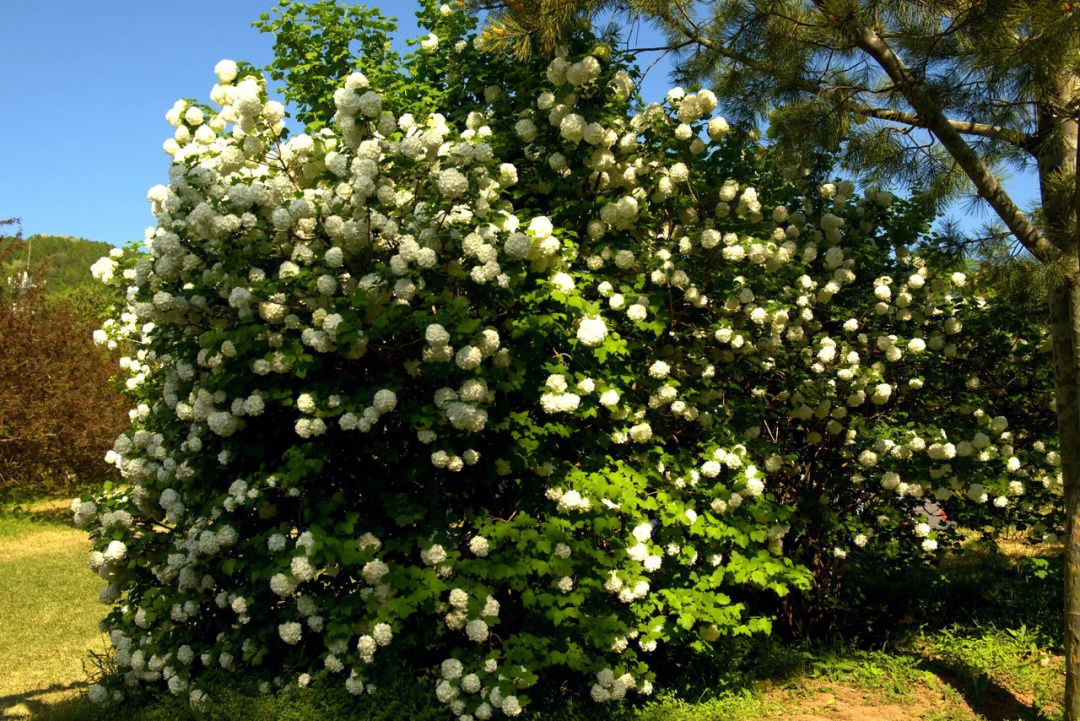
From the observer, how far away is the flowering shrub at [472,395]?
4.46 meters

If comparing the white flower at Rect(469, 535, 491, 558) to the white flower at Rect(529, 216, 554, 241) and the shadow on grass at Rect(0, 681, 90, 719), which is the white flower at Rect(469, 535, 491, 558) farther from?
the shadow on grass at Rect(0, 681, 90, 719)

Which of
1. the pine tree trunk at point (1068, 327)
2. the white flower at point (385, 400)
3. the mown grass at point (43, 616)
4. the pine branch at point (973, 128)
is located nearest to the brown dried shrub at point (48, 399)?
the mown grass at point (43, 616)

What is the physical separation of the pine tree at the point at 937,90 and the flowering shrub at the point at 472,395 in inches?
22.6

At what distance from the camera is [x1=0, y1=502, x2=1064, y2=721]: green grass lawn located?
4.67 metres

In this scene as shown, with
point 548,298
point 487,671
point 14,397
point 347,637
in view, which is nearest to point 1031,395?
point 548,298

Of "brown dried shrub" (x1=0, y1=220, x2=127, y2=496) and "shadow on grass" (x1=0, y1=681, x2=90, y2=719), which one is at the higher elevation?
"brown dried shrub" (x1=0, y1=220, x2=127, y2=496)

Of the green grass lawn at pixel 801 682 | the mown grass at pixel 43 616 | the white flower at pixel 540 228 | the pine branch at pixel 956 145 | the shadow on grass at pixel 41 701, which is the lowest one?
the mown grass at pixel 43 616

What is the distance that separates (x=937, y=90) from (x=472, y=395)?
3.16m

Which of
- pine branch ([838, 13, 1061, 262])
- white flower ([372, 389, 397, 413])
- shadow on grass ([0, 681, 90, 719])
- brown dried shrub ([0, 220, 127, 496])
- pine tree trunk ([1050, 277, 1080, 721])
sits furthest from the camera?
brown dried shrub ([0, 220, 127, 496])

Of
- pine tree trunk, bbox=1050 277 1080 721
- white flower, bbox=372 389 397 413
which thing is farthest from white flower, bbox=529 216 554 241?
pine tree trunk, bbox=1050 277 1080 721

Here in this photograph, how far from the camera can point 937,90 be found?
201 inches

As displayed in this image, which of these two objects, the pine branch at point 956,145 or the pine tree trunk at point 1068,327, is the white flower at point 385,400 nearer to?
the pine branch at point 956,145

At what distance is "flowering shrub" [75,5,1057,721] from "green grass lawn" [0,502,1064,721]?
8.0 inches

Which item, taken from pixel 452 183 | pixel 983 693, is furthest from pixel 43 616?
pixel 983 693
